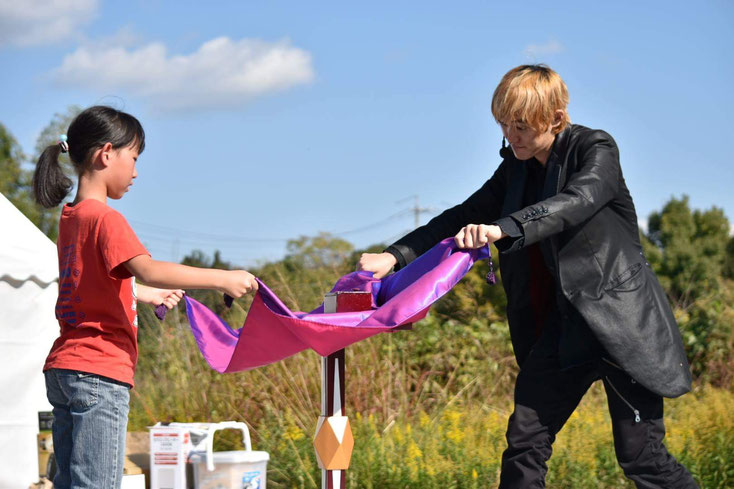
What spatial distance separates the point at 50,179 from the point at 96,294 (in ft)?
1.92

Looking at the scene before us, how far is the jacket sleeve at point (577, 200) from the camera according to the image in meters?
3.14

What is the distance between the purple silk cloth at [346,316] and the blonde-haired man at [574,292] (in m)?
0.11

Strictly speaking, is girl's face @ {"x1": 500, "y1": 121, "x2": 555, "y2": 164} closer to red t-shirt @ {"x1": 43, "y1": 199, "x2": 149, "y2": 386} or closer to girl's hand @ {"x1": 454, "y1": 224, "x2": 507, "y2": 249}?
girl's hand @ {"x1": 454, "y1": 224, "x2": 507, "y2": 249}

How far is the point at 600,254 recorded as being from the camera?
10.9 feet

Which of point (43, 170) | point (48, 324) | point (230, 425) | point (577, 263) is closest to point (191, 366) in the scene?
point (48, 324)

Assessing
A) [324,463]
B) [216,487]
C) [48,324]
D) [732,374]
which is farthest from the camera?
[732,374]

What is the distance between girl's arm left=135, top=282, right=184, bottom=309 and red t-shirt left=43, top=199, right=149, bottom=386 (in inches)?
18.1

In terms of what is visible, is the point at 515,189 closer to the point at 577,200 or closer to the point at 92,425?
the point at 577,200

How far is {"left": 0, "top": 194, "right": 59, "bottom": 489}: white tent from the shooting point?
5.76 meters

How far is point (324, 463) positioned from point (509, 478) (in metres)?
0.76

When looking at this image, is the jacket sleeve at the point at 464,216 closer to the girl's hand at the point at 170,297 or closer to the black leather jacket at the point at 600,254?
the black leather jacket at the point at 600,254

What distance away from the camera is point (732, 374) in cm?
830

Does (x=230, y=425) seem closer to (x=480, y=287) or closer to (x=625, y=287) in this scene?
(x=625, y=287)

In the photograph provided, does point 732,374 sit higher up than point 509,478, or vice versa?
point 732,374
